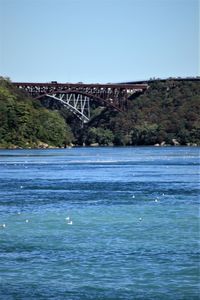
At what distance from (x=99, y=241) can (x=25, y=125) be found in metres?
139

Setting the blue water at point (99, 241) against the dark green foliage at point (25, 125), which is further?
the dark green foliage at point (25, 125)

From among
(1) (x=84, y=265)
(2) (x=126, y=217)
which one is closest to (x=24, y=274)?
(1) (x=84, y=265)

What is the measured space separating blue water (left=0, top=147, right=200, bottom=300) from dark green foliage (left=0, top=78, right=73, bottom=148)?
350ft

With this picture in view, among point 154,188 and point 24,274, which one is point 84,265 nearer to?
point 24,274

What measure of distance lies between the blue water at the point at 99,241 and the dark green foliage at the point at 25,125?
10675 cm

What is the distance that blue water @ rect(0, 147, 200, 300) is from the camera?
30.0m

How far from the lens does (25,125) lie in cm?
17612

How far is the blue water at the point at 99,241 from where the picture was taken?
30.0 m

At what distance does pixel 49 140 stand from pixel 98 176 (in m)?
103

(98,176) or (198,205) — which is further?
(98,176)

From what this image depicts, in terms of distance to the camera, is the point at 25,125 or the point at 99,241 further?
the point at 25,125

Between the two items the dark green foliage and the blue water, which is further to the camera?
the dark green foliage

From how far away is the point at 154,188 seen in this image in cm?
6612

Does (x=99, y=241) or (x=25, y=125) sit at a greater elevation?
(x=25, y=125)
